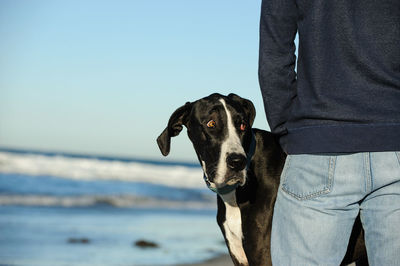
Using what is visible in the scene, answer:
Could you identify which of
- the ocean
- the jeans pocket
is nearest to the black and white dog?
the jeans pocket

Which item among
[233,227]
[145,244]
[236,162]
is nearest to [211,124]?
[236,162]

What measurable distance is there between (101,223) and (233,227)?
18.9 feet

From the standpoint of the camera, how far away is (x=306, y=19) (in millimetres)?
1978

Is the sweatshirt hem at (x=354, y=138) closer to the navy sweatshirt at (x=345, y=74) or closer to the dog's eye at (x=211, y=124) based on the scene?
the navy sweatshirt at (x=345, y=74)

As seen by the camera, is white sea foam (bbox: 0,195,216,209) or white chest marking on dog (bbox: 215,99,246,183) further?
white sea foam (bbox: 0,195,216,209)

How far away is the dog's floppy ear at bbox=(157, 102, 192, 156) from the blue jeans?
173 centimetres

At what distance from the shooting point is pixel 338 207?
187cm

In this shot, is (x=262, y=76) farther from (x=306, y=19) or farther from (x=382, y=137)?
(x=382, y=137)

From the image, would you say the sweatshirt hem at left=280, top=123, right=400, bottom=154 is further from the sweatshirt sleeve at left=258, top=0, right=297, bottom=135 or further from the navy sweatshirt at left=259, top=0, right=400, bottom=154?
the sweatshirt sleeve at left=258, top=0, right=297, bottom=135

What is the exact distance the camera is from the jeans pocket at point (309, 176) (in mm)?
1886

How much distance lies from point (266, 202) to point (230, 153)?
378 millimetres

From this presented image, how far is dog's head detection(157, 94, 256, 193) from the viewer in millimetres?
3176

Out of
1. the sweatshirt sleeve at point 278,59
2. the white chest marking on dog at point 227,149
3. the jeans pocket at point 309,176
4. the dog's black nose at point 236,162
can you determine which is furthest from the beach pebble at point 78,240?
the jeans pocket at point 309,176

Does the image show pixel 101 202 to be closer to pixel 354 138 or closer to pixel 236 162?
pixel 236 162
